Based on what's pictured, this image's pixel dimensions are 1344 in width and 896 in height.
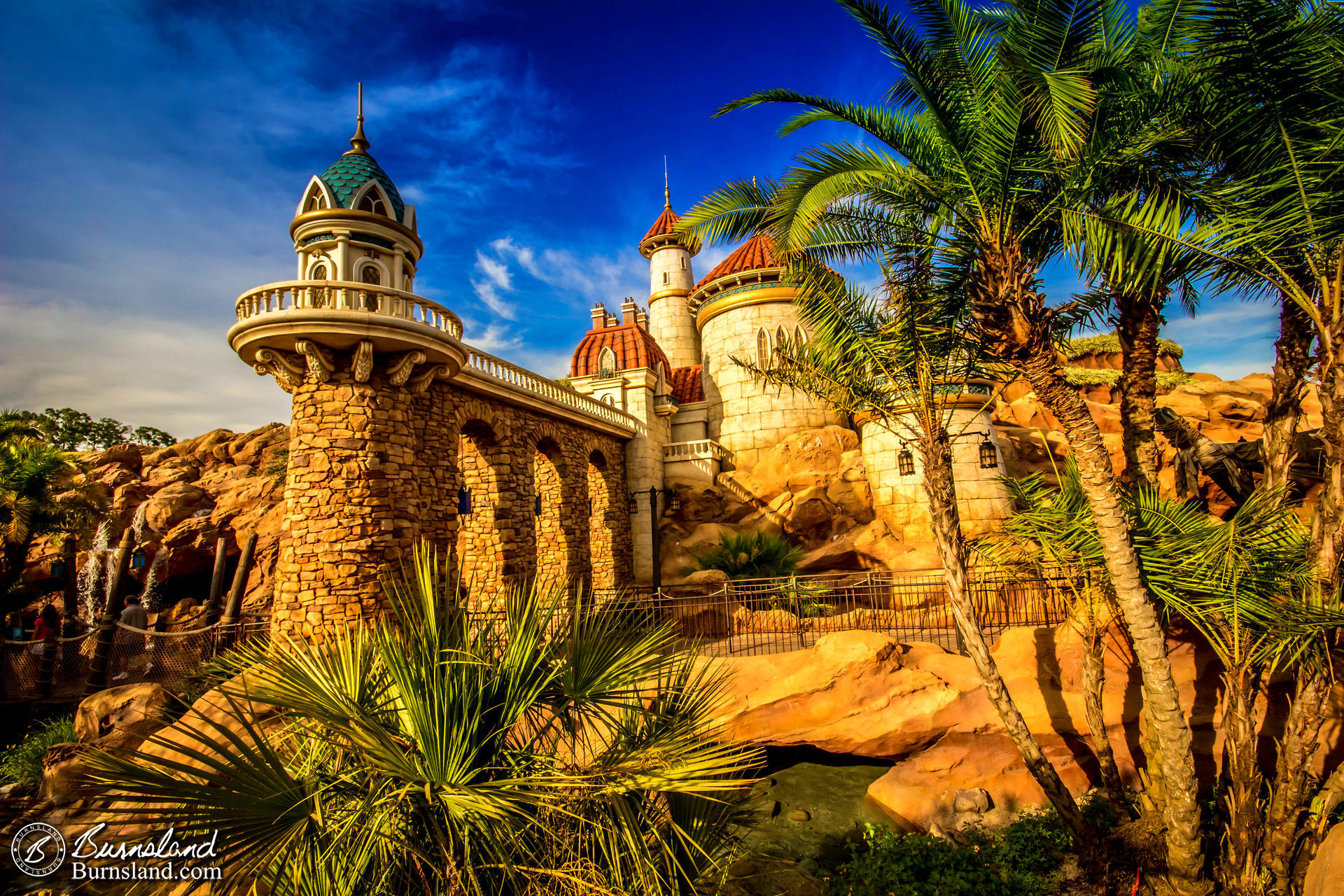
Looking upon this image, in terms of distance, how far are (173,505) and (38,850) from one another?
689 inches

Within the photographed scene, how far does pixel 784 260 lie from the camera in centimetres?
748

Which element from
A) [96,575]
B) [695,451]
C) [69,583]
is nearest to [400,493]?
[695,451]

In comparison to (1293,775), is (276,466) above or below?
above

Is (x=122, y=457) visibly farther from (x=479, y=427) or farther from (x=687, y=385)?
(x=687, y=385)

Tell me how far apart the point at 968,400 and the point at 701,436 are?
32.7ft

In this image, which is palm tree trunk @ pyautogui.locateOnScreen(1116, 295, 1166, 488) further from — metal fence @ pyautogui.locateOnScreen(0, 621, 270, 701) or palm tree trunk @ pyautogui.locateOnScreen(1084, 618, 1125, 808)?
metal fence @ pyautogui.locateOnScreen(0, 621, 270, 701)

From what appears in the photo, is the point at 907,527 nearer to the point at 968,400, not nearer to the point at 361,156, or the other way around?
the point at 968,400

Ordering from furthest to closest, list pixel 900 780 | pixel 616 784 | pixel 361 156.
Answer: pixel 361 156 < pixel 900 780 < pixel 616 784

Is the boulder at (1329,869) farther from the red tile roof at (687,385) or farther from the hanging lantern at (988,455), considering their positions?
the red tile roof at (687,385)

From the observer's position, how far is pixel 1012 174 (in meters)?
6.17

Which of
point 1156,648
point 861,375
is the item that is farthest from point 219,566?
point 1156,648

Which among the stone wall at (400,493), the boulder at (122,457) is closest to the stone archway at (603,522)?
the stone wall at (400,493)

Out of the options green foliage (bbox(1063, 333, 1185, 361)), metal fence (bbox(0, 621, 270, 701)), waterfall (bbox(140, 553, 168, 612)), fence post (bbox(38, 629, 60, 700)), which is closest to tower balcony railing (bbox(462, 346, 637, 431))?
metal fence (bbox(0, 621, 270, 701))

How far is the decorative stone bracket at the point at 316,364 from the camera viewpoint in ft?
35.1
